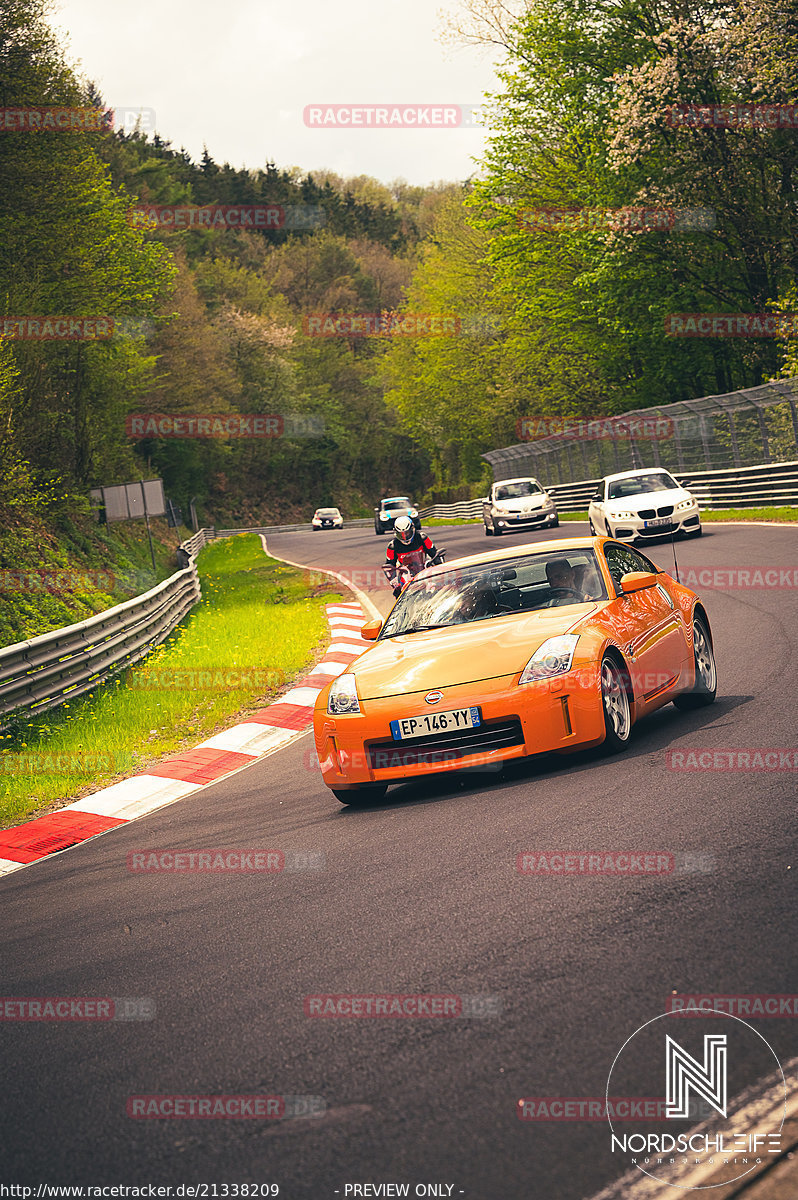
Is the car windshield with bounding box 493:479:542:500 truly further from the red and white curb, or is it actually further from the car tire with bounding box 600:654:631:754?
the car tire with bounding box 600:654:631:754

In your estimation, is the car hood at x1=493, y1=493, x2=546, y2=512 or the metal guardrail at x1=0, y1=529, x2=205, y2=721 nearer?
the metal guardrail at x1=0, y1=529, x2=205, y2=721

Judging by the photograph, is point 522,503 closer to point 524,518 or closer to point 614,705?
point 524,518

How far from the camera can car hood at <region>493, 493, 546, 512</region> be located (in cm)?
3447

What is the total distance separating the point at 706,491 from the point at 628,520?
8198 mm

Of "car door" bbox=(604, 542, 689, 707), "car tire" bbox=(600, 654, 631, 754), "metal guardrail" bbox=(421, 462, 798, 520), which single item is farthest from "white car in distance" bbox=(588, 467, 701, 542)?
"car tire" bbox=(600, 654, 631, 754)

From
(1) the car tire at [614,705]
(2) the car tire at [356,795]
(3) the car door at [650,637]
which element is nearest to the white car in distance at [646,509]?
(3) the car door at [650,637]

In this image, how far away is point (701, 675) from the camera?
338 inches

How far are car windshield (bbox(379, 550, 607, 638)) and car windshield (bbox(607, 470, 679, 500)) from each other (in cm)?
1687

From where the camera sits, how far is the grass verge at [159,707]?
33.6 feet

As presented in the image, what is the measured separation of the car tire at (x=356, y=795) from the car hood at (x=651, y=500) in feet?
56.9

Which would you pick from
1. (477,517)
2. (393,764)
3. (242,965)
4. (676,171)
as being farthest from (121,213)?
(242,965)

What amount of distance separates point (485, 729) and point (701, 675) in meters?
2.35

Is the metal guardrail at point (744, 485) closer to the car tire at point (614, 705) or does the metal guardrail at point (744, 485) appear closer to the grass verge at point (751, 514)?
the grass verge at point (751, 514)

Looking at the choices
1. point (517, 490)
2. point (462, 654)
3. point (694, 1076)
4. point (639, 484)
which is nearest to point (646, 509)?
point (639, 484)
